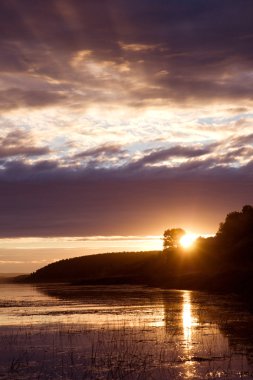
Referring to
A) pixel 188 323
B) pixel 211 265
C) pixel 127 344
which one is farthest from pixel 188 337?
pixel 211 265

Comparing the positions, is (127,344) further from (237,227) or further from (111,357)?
(237,227)

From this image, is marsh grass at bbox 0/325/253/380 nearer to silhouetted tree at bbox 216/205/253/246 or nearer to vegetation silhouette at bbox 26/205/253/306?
vegetation silhouette at bbox 26/205/253/306

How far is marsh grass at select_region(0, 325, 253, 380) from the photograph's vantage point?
26.8 meters

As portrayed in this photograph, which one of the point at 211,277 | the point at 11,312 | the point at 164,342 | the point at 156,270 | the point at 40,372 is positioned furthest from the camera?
the point at 156,270

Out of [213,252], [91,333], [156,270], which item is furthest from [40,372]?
[156,270]

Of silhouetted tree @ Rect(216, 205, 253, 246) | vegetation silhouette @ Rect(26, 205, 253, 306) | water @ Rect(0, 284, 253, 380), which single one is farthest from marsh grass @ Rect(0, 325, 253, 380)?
silhouetted tree @ Rect(216, 205, 253, 246)

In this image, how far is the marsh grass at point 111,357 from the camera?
26.8 meters

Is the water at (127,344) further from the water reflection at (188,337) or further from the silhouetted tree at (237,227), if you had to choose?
the silhouetted tree at (237,227)

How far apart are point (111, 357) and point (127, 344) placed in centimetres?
479

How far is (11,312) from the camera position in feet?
193

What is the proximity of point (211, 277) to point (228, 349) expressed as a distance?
265 ft

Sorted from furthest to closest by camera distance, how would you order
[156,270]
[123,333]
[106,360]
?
[156,270]
[123,333]
[106,360]

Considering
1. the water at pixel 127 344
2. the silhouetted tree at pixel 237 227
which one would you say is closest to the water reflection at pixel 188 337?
the water at pixel 127 344

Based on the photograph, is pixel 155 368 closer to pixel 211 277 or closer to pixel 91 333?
pixel 91 333
